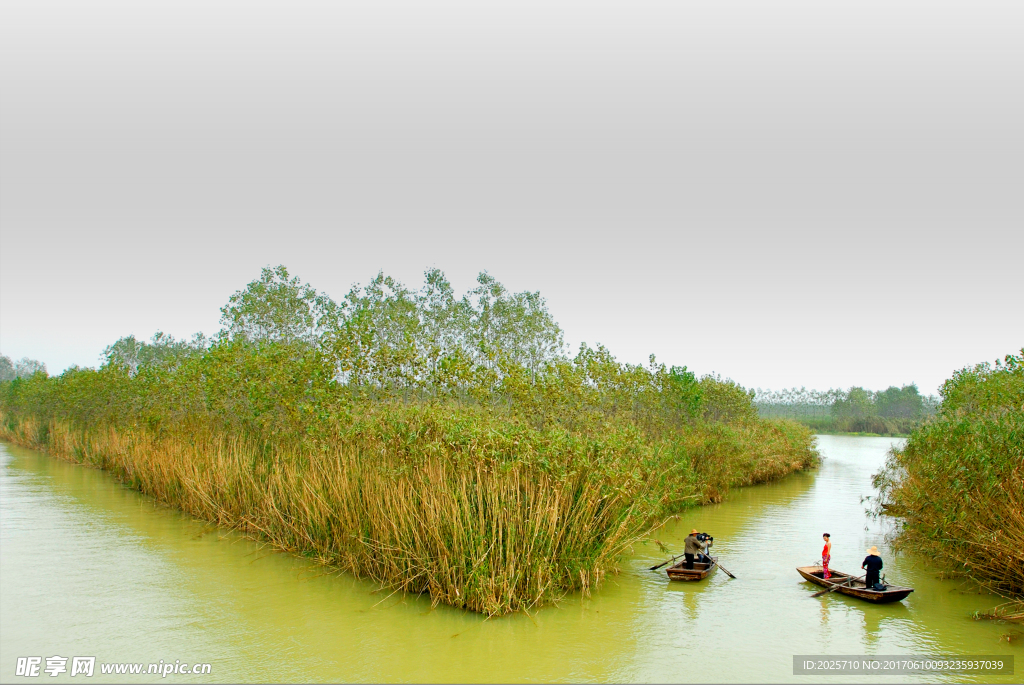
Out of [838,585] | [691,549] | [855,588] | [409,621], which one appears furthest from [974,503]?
[409,621]

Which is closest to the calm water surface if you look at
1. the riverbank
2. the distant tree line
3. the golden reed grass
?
the golden reed grass

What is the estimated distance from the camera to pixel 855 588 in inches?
359

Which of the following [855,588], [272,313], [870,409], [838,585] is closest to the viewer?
[855,588]

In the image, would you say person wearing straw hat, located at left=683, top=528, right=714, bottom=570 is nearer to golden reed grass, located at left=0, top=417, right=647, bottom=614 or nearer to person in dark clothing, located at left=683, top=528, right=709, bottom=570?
A: person in dark clothing, located at left=683, top=528, right=709, bottom=570

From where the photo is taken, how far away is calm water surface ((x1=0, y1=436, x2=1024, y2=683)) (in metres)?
6.64

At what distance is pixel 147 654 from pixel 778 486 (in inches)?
857

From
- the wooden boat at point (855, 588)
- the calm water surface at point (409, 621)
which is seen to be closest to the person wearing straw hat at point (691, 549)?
the calm water surface at point (409, 621)

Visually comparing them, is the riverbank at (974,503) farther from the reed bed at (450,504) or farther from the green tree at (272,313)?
the green tree at (272,313)

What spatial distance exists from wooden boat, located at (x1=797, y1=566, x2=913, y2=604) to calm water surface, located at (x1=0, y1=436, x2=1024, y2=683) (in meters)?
0.16

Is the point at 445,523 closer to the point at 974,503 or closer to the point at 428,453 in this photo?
the point at 428,453

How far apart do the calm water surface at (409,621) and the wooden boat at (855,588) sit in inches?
6.1

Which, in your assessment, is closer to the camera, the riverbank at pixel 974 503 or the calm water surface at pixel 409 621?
the calm water surface at pixel 409 621

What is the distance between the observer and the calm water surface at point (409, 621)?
261 inches

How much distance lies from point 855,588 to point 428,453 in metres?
6.07
